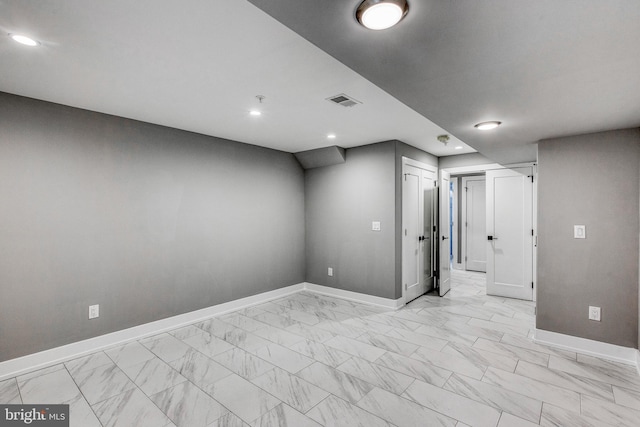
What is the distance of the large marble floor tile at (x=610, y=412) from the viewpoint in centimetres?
209

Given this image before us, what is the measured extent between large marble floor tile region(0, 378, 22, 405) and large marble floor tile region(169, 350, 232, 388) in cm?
110

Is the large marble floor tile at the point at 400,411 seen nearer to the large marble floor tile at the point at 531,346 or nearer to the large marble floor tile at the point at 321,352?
the large marble floor tile at the point at 321,352

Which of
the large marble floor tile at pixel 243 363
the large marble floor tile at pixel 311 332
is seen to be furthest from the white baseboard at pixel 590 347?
the large marble floor tile at pixel 243 363

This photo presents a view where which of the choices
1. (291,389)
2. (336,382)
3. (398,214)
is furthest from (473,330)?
(291,389)

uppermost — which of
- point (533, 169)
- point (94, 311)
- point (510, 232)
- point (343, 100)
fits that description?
point (343, 100)

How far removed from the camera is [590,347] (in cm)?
311

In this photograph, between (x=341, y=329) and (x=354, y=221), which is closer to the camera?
(x=341, y=329)

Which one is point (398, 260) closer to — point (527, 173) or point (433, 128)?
point (433, 128)

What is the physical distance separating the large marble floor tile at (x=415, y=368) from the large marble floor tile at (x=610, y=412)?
0.96 metres

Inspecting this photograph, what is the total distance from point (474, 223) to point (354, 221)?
4.01 meters

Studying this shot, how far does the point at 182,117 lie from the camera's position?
346cm

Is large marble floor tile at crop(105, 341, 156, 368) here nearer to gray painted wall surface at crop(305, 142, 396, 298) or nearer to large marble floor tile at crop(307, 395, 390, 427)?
large marble floor tile at crop(307, 395, 390, 427)

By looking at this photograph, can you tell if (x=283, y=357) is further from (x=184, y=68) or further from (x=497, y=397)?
(x=184, y=68)

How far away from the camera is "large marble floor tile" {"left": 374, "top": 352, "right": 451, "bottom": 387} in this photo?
8.64 feet
